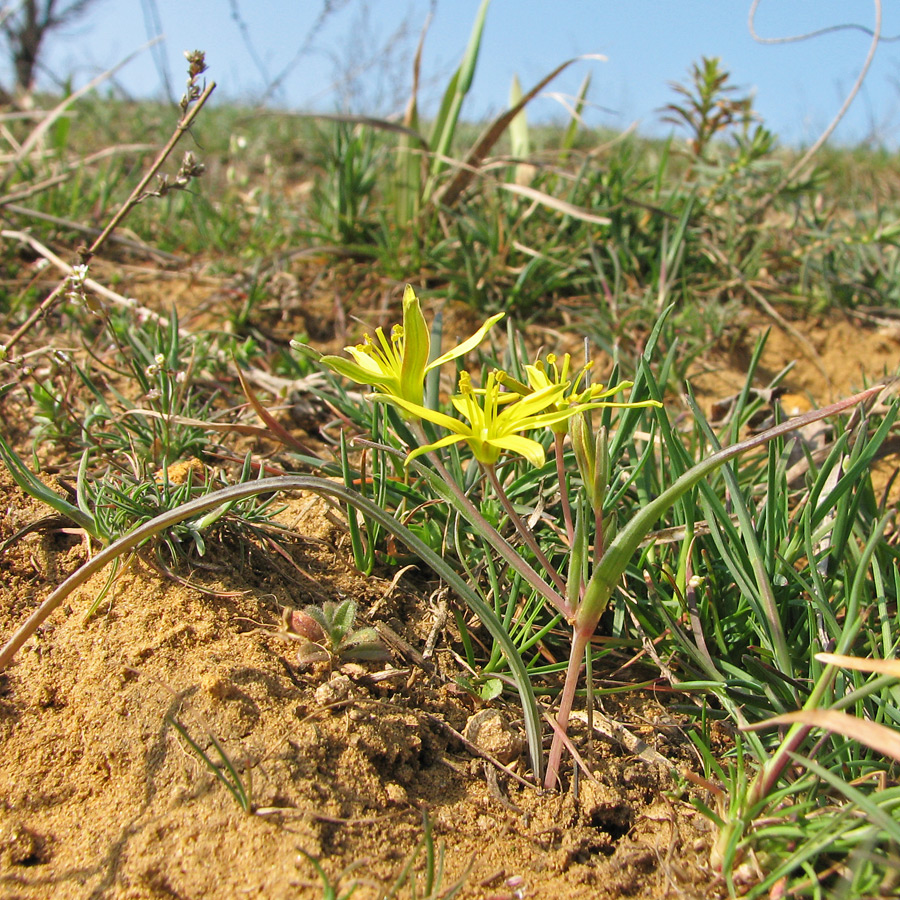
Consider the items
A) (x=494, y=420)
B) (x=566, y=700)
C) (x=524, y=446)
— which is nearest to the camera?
(x=524, y=446)

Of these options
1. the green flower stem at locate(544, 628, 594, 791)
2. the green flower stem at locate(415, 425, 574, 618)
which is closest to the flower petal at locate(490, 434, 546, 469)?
the green flower stem at locate(415, 425, 574, 618)

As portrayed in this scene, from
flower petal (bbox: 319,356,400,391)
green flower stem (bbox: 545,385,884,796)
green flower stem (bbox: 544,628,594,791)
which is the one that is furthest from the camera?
green flower stem (bbox: 544,628,594,791)

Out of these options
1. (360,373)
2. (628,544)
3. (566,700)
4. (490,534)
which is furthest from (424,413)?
(566,700)

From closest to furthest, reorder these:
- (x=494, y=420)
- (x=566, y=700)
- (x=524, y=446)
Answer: (x=524, y=446) < (x=494, y=420) < (x=566, y=700)

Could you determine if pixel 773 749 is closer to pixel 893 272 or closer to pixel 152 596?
pixel 152 596

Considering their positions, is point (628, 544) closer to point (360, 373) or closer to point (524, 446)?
point (524, 446)

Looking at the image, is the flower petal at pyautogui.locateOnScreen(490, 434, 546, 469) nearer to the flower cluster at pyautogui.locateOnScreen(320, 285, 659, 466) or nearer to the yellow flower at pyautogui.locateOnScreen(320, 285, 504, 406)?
the flower cluster at pyautogui.locateOnScreen(320, 285, 659, 466)

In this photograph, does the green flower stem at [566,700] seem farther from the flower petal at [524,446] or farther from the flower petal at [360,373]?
the flower petal at [360,373]

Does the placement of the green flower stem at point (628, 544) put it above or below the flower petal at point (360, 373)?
below

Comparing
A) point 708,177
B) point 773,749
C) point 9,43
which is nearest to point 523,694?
point 773,749

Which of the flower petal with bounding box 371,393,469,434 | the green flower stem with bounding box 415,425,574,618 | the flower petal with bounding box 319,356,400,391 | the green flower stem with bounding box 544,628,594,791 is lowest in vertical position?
the green flower stem with bounding box 544,628,594,791

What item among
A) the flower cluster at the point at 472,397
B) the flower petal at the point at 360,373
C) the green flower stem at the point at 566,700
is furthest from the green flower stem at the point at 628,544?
the flower petal at the point at 360,373

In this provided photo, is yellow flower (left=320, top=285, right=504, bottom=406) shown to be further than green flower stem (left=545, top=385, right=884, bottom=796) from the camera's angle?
Yes
